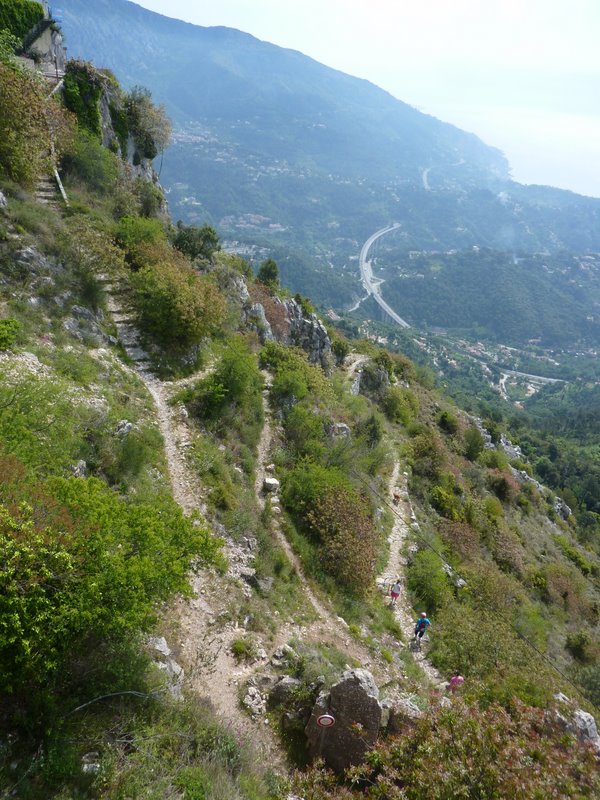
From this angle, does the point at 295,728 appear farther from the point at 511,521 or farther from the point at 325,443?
the point at 511,521

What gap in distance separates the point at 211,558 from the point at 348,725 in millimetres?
4685

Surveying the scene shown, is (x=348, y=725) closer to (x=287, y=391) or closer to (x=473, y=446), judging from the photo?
(x=287, y=391)

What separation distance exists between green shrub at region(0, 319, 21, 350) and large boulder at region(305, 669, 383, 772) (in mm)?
13517

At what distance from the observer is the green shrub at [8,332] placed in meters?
14.5

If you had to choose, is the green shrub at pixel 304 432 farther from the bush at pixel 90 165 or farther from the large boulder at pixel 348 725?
the bush at pixel 90 165

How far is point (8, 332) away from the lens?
14836 millimetres

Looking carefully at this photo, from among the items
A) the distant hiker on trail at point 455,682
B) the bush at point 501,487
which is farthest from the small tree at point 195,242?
the bush at point 501,487

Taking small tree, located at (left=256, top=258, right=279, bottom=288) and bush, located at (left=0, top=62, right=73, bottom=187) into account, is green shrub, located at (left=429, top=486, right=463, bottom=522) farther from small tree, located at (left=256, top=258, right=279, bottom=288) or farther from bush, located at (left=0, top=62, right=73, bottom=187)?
bush, located at (left=0, top=62, right=73, bottom=187)

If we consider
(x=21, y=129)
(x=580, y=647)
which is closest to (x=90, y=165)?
(x=21, y=129)

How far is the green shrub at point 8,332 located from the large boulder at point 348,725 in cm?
1352

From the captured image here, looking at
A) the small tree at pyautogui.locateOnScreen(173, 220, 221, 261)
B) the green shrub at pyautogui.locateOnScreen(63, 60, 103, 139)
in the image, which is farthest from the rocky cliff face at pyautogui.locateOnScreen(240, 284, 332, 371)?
the green shrub at pyautogui.locateOnScreen(63, 60, 103, 139)

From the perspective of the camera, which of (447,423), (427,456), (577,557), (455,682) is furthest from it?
(447,423)

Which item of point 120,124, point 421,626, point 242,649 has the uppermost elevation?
point 120,124

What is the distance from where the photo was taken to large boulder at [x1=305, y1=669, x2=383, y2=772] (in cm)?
1011
